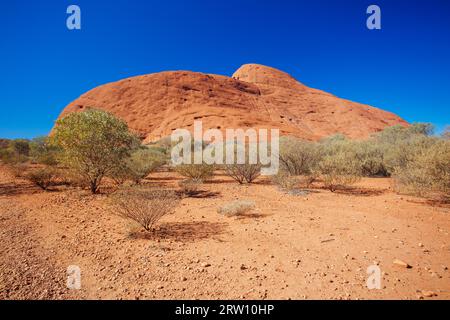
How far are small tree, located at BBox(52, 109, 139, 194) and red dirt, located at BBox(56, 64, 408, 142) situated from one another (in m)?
30.1

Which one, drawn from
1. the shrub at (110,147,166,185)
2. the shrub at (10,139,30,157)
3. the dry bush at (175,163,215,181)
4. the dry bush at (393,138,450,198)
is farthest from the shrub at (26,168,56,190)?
the shrub at (10,139,30,157)

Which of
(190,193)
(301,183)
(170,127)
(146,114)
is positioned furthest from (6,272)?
(146,114)

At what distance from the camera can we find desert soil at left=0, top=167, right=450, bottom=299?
312 centimetres

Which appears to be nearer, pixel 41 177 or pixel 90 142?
pixel 90 142

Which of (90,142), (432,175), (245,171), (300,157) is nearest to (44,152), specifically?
(90,142)

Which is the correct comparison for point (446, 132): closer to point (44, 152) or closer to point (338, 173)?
point (338, 173)

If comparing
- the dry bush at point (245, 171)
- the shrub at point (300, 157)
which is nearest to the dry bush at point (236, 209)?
the dry bush at point (245, 171)

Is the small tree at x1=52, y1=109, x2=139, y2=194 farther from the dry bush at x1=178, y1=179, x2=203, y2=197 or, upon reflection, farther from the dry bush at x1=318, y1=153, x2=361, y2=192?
the dry bush at x1=318, y1=153, x2=361, y2=192

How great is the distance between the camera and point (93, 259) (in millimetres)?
4004

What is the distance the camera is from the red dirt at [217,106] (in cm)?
4431

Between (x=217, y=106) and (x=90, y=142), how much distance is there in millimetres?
41453

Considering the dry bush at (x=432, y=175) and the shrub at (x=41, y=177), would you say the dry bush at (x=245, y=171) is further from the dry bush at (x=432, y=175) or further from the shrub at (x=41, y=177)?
the shrub at (x=41, y=177)

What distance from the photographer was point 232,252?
422 cm

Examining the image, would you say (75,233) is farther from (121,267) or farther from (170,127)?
(170,127)
